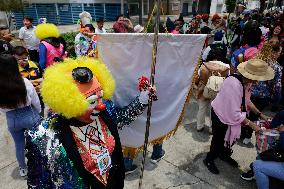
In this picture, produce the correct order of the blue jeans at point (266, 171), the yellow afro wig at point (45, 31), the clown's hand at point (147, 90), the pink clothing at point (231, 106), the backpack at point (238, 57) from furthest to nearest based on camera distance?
the yellow afro wig at point (45, 31) → the backpack at point (238, 57) → the pink clothing at point (231, 106) → the blue jeans at point (266, 171) → the clown's hand at point (147, 90)

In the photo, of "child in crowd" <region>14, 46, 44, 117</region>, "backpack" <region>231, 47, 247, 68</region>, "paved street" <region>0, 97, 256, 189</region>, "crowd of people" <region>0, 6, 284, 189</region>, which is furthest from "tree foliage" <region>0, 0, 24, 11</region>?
"backpack" <region>231, 47, 247, 68</region>

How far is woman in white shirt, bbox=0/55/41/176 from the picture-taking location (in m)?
2.66

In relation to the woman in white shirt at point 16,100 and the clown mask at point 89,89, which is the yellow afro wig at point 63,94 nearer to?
the clown mask at point 89,89

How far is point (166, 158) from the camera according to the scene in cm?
400

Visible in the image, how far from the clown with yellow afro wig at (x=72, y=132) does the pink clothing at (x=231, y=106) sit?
1.58 m

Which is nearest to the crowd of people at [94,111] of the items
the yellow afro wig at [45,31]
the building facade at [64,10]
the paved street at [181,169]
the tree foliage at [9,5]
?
the yellow afro wig at [45,31]

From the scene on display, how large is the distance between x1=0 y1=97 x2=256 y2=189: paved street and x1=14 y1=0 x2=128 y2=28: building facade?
791 inches

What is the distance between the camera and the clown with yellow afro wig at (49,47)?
4531 millimetres

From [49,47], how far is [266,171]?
3.86m

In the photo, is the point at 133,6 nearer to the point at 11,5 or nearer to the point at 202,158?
the point at 11,5

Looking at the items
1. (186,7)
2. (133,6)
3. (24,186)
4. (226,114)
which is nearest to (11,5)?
(24,186)

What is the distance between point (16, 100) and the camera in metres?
2.78

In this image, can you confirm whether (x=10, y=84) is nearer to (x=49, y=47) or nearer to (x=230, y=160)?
(x=49, y=47)

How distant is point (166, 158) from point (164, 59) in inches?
71.0
